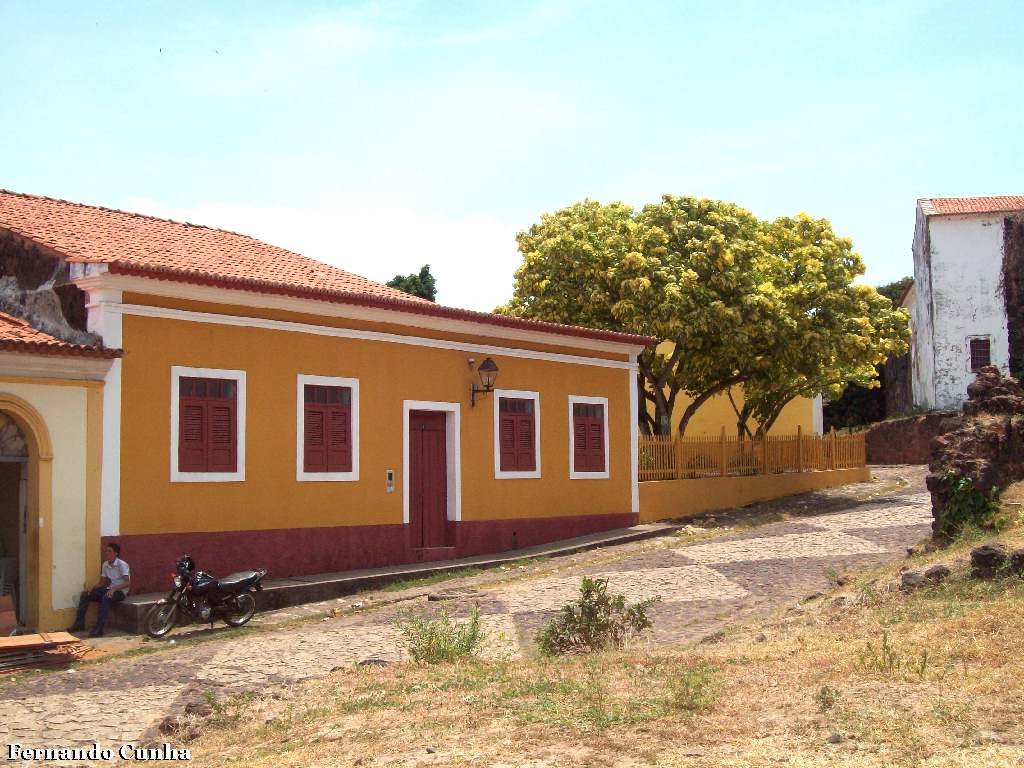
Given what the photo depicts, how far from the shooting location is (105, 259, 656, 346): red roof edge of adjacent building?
13.4m

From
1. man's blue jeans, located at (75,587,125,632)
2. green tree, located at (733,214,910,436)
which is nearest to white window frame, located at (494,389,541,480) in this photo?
green tree, located at (733,214,910,436)

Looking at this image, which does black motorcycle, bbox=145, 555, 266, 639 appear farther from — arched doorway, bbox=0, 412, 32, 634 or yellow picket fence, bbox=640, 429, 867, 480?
yellow picket fence, bbox=640, 429, 867, 480

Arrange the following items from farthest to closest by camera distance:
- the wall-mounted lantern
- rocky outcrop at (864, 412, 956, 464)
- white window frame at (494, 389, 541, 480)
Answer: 1. rocky outcrop at (864, 412, 956, 464)
2. white window frame at (494, 389, 541, 480)
3. the wall-mounted lantern

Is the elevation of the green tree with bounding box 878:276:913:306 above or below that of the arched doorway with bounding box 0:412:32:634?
above

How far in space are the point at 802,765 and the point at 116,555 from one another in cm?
902

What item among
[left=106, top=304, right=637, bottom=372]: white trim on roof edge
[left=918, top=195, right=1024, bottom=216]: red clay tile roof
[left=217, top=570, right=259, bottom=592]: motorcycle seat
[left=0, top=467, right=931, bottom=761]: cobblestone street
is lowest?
[left=0, top=467, right=931, bottom=761]: cobblestone street

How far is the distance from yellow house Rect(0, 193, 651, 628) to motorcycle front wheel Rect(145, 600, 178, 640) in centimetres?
120

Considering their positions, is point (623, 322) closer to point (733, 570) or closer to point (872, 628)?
point (733, 570)

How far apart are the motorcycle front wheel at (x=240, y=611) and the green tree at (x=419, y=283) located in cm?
2927

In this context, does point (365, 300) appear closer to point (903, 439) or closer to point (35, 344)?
point (35, 344)

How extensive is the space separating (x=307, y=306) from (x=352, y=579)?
12.1ft

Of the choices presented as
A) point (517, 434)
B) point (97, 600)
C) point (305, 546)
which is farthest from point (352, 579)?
point (517, 434)

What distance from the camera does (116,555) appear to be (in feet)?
41.2

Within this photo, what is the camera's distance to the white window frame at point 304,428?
15.2 meters
